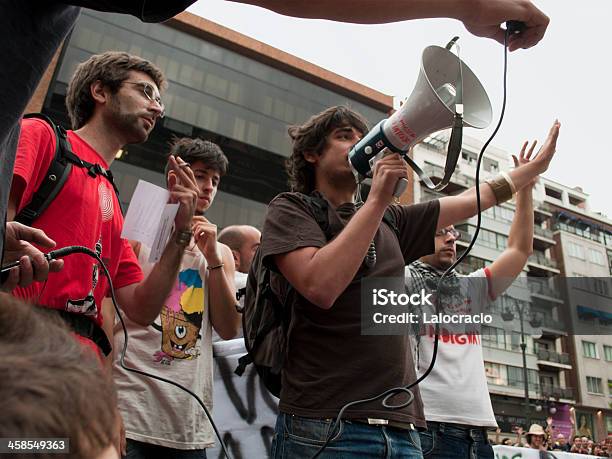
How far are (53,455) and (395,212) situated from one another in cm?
173

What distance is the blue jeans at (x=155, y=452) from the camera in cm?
202

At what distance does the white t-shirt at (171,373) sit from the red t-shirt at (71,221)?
58cm

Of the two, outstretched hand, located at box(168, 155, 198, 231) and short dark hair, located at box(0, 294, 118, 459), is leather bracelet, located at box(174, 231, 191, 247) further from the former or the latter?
short dark hair, located at box(0, 294, 118, 459)

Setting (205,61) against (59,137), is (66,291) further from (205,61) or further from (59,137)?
(205,61)

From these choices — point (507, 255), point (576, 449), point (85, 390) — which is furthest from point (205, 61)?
point (85, 390)

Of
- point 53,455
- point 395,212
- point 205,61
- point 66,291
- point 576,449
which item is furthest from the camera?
point 205,61

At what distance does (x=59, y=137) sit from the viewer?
5.40 ft

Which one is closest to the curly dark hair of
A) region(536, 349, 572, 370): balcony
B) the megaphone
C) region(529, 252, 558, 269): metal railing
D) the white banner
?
the megaphone

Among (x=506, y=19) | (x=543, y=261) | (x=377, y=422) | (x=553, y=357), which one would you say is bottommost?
(x=377, y=422)

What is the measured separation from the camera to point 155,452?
2.10 metres

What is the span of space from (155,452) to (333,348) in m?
1.00

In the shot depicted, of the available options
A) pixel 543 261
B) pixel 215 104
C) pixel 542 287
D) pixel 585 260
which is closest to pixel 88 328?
pixel 542 287

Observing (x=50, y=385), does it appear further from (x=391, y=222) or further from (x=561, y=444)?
(x=561, y=444)

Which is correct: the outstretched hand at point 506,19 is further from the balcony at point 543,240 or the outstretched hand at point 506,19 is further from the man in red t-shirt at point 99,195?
the balcony at point 543,240
